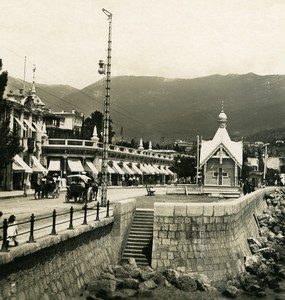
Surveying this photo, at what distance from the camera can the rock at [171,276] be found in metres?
18.6

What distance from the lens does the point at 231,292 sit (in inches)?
739

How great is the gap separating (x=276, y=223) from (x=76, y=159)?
984 inches

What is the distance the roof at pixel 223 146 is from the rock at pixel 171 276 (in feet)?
126

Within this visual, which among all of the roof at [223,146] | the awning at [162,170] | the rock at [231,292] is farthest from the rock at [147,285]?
the awning at [162,170]

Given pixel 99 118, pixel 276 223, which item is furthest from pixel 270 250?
pixel 99 118

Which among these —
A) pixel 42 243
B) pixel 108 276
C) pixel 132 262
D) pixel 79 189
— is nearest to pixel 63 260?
pixel 42 243

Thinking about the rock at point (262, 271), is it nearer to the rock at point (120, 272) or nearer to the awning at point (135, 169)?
the rock at point (120, 272)

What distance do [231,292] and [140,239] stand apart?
440 cm

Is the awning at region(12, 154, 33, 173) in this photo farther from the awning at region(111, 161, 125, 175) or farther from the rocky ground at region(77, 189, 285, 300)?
the rocky ground at region(77, 189, 285, 300)

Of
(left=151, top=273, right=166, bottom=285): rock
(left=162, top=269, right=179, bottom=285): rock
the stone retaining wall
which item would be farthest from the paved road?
(left=162, top=269, right=179, bottom=285): rock

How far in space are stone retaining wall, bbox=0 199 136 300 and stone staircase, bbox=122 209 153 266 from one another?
0.56m

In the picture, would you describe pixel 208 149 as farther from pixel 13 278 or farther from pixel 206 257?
pixel 13 278

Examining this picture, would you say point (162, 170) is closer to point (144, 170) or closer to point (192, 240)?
point (144, 170)

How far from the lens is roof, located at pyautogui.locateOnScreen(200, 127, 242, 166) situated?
56.8 metres
